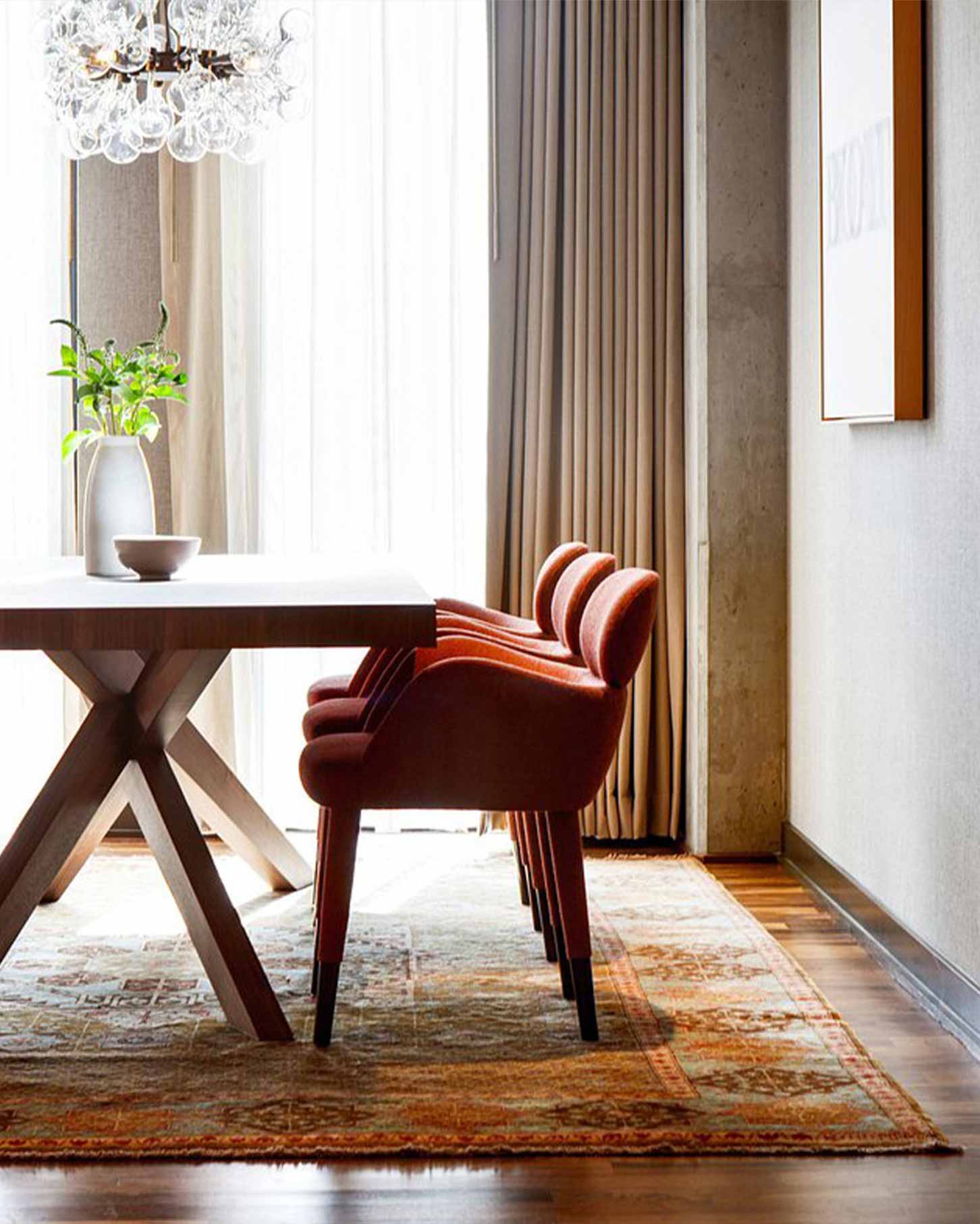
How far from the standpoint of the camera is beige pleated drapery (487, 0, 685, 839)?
475 cm

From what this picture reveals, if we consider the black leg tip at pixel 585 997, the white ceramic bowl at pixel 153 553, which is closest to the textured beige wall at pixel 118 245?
the white ceramic bowl at pixel 153 553

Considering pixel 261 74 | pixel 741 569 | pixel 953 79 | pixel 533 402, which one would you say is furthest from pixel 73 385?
pixel 953 79

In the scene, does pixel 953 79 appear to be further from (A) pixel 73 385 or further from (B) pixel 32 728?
(B) pixel 32 728

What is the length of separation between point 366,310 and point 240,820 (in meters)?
1.59

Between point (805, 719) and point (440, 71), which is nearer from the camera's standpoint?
point (805, 719)

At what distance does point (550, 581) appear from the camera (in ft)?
13.0

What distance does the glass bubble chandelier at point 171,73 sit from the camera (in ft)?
11.1

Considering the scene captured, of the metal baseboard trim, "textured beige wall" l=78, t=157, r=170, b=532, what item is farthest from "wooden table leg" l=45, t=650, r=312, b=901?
the metal baseboard trim

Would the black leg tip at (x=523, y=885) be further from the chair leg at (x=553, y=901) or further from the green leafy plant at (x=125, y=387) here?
the green leafy plant at (x=125, y=387)

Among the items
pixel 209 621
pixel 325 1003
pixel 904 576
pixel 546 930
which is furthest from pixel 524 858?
pixel 209 621

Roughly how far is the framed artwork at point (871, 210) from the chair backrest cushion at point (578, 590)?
645 millimetres

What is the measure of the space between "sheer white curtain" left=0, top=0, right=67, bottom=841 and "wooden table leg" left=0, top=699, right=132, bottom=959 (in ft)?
5.42

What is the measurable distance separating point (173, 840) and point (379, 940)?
730mm

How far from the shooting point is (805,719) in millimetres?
4465
